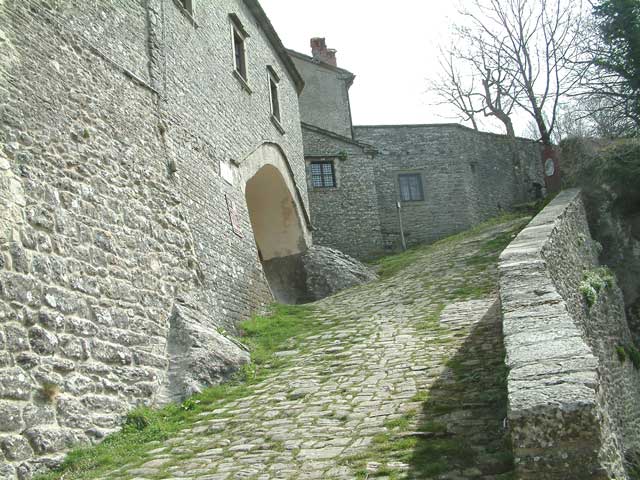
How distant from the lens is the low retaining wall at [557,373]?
3.19 m

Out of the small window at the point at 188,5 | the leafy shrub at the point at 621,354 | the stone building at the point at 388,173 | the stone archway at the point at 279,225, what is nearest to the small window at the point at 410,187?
the stone building at the point at 388,173

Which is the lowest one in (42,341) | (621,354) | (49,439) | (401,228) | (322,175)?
(621,354)

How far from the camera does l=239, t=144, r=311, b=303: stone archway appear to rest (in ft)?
47.6

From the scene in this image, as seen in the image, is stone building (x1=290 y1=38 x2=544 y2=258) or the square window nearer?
the square window

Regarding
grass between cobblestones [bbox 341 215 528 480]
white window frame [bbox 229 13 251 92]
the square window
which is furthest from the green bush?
white window frame [bbox 229 13 251 92]

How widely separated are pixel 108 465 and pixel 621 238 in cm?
996

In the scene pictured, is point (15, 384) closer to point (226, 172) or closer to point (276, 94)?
point (226, 172)

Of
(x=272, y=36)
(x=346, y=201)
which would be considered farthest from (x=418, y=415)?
(x=346, y=201)

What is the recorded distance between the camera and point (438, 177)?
22438 millimetres

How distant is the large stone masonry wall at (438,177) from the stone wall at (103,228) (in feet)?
39.7

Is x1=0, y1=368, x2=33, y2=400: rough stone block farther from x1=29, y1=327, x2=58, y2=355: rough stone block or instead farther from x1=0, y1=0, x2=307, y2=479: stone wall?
x1=29, y1=327, x2=58, y2=355: rough stone block

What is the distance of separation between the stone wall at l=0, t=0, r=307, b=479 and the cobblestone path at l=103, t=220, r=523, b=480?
86 cm

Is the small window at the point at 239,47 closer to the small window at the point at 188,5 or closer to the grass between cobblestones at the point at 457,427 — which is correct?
the small window at the point at 188,5

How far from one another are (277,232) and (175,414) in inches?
376
